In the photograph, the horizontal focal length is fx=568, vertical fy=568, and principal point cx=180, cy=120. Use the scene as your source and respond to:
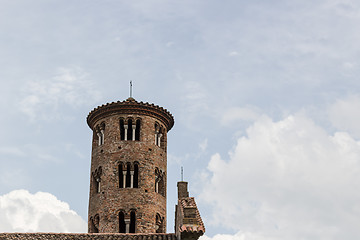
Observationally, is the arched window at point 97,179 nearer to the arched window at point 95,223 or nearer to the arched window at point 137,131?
the arched window at point 95,223

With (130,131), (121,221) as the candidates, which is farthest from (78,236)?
(130,131)

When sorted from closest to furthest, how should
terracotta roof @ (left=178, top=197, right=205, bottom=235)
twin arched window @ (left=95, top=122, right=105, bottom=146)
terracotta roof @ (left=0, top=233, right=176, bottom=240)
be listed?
terracotta roof @ (left=178, top=197, right=205, bottom=235) → terracotta roof @ (left=0, top=233, right=176, bottom=240) → twin arched window @ (left=95, top=122, right=105, bottom=146)

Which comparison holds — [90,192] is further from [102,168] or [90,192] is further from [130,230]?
[130,230]

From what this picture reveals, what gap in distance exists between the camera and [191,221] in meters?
28.3

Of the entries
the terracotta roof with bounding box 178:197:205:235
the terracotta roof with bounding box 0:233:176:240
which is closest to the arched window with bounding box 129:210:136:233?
the terracotta roof with bounding box 0:233:176:240

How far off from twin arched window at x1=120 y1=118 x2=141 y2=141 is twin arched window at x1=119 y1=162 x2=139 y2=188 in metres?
1.94

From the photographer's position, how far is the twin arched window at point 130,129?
3931 cm

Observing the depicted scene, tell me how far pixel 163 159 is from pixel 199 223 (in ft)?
39.5

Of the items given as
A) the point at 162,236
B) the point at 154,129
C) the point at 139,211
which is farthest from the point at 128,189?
the point at 162,236

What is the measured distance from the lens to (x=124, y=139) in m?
39.2

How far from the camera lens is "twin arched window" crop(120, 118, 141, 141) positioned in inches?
1548

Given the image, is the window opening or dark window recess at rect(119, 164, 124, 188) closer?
dark window recess at rect(119, 164, 124, 188)

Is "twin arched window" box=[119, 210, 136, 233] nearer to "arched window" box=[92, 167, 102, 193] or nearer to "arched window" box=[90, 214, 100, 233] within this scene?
"arched window" box=[90, 214, 100, 233]

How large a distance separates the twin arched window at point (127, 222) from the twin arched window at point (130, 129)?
5249 mm
